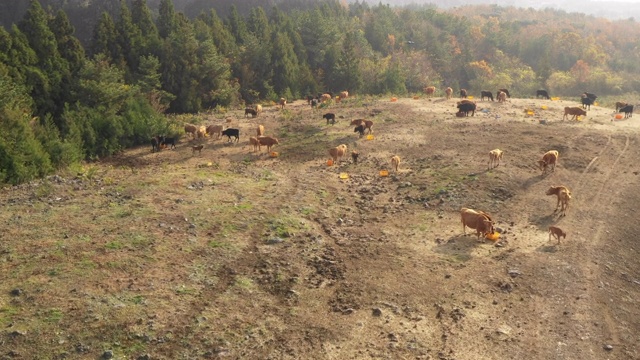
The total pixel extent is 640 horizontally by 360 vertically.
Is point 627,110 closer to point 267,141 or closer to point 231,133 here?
point 267,141

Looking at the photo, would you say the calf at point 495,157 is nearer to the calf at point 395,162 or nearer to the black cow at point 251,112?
the calf at point 395,162

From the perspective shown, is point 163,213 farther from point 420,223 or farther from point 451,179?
point 451,179

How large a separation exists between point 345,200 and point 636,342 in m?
10.6

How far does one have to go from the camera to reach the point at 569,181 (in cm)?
2141

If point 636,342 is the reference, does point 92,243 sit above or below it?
above

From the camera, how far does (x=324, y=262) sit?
14.5m

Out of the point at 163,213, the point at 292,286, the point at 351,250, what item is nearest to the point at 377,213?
the point at 351,250

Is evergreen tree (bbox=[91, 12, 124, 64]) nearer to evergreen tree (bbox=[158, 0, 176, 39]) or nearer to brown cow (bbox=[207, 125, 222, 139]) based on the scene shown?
evergreen tree (bbox=[158, 0, 176, 39])

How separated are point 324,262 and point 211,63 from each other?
31.1 meters

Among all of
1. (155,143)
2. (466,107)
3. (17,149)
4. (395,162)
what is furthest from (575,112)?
(17,149)

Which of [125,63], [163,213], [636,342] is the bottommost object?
[636,342]

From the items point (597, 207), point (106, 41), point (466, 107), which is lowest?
point (597, 207)

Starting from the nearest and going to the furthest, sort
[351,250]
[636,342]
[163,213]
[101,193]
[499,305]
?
1. [636,342]
2. [499,305]
3. [351,250]
4. [163,213]
5. [101,193]

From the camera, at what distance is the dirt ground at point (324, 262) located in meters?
11.1
